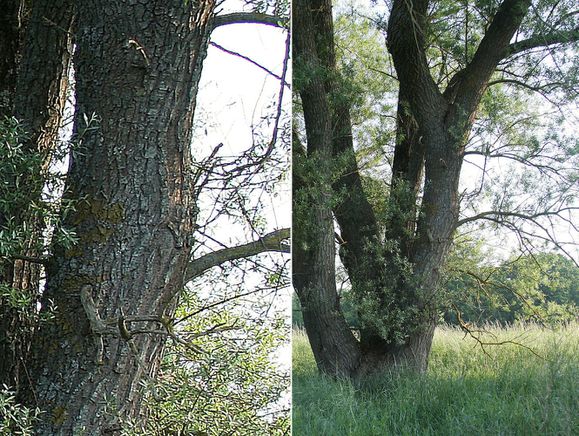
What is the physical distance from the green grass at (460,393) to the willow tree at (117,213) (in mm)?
803

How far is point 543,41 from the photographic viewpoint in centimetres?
181

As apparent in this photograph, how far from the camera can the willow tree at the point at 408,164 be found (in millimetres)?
1827

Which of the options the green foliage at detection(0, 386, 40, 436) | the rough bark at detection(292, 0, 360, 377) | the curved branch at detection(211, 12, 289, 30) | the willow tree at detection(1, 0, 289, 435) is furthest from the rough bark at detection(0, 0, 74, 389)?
the rough bark at detection(292, 0, 360, 377)

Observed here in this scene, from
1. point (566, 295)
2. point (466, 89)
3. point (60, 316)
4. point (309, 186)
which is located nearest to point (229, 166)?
point (309, 186)

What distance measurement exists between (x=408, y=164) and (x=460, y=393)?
66cm

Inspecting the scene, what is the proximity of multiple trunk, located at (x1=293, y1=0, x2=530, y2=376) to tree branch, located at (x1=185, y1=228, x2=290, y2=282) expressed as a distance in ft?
0.83

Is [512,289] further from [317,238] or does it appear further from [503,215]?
[317,238]

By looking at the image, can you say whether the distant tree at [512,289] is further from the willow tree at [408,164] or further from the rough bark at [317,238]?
the rough bark at [317,238]

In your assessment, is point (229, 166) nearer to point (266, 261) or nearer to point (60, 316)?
point (266, 261)

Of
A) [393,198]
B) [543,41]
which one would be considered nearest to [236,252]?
[393,198]

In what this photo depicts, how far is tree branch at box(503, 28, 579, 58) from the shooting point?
5.80ft

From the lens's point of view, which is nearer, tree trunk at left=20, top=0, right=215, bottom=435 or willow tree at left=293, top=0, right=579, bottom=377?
tree trunk at left=20, top=0, right=215, bottom=435

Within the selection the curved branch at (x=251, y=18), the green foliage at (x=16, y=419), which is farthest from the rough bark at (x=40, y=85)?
the curved branch at (x=251, y=18)

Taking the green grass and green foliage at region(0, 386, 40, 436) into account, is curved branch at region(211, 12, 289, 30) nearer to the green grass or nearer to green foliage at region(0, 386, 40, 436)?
the green grass
